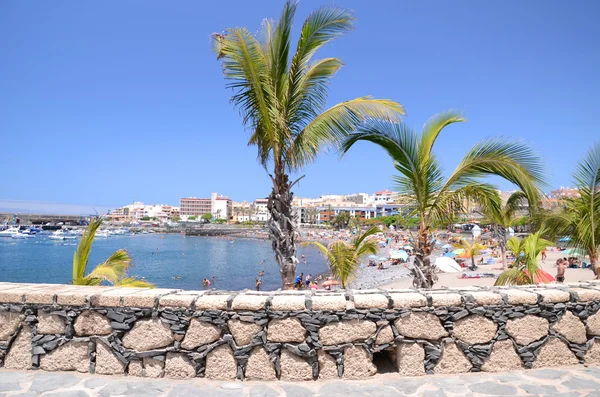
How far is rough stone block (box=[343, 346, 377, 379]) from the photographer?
345 centimetres

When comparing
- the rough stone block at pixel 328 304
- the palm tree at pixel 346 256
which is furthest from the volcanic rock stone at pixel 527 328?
the palm tree at pixel 346 256

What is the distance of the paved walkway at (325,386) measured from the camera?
3.16 meters

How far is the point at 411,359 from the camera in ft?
11.6

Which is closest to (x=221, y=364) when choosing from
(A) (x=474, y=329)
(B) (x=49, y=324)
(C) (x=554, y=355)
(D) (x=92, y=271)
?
(B) (x=49, y=324)

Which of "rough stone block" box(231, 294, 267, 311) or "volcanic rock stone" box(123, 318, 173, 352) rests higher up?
"rough stone block" box(231, 294, 267, 311)

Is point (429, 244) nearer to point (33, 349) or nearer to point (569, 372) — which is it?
point (569, 372)

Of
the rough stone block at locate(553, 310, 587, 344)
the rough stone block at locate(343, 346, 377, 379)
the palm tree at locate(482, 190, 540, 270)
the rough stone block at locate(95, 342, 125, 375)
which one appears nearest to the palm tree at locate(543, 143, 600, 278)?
the palm tree at locate(482, 190, 540, 270)

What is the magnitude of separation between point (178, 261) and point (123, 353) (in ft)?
170

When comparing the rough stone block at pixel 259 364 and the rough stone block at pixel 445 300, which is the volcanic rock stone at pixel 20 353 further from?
the rough stone block at pixel 445 300

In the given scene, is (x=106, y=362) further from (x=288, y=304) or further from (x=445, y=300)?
(x=445, y=300)

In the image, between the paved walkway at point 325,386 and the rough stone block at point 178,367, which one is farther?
the rough stone block at point 178,367

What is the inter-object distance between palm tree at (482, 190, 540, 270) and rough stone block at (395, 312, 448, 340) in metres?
2.96

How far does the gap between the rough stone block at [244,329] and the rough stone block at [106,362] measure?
112 cm

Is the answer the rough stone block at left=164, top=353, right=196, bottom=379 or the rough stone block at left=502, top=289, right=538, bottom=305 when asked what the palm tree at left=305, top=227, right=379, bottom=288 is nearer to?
the rough stone block at left=502, top=289, right=538, bottom=305
